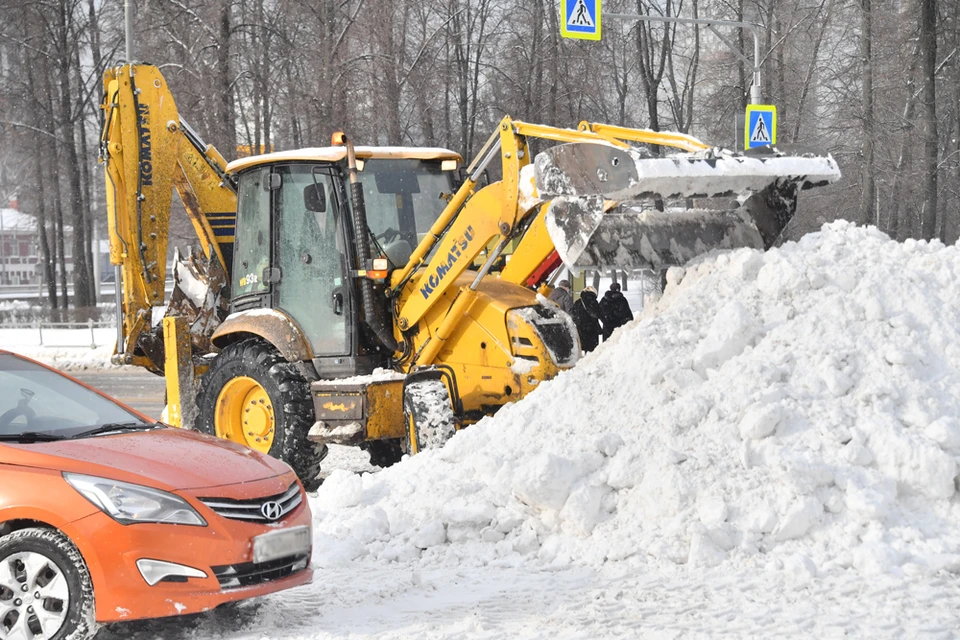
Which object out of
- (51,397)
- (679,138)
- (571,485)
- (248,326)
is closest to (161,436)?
(51,397)

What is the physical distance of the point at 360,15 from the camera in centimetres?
2656

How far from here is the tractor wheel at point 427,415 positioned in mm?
8391

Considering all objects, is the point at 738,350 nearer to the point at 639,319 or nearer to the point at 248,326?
the point at 639,319

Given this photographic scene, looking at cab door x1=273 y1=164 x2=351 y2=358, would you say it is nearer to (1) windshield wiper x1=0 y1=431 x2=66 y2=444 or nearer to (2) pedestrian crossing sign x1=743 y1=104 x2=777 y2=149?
(1) windshield wiper x1=0 y1=431 x2=66 y2=444

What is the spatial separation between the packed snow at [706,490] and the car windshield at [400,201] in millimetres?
2485

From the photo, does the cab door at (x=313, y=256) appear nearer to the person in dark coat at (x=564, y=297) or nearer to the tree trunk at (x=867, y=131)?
the person in dark coat at (x=564, y=297)

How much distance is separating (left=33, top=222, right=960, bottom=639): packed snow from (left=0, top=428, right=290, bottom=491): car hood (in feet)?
2.35

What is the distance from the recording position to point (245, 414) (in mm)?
9961

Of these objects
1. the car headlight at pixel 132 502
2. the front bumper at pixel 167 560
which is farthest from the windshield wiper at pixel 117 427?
the front bumper at pixel 167 560

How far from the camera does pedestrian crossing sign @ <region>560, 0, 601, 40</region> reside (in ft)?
59.4

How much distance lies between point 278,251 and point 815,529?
5468 mm

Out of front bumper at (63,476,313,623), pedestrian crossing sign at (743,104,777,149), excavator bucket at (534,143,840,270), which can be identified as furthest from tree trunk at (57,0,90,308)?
front bumper at (63,476,313,623)

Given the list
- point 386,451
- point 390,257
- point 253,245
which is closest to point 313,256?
point 390,257

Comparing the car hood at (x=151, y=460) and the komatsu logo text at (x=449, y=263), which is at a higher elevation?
the komatsu logo text at (x=449, y=263)
